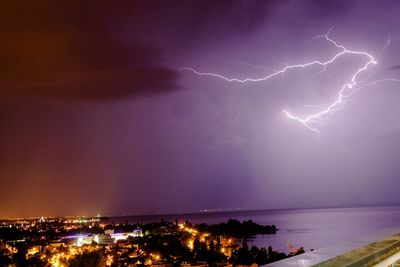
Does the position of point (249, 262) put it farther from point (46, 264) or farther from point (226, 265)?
point (46, 264)

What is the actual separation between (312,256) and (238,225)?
86905 millimetres

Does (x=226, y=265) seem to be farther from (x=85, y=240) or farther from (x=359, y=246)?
(x=85, y=240)

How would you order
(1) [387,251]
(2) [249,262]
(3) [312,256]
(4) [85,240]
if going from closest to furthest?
(3) [312,256] → (1) [387,251] → (2) [249,262] → (4) [85,240]


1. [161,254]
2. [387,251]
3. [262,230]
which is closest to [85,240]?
[161,254]

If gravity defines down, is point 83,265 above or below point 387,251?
below

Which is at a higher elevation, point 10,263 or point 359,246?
point 359,246

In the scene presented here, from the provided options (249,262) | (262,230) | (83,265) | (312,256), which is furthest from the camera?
(262,230)

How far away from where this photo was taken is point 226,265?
94.6 ft

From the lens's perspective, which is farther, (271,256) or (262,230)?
(262,230)

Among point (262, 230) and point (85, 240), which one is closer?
point (85, 240)

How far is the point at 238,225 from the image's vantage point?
287 ft

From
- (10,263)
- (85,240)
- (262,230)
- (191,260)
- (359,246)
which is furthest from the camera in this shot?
(262,230)

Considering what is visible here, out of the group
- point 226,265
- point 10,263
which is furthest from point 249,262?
point 10,263

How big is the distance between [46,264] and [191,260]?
10306mm
